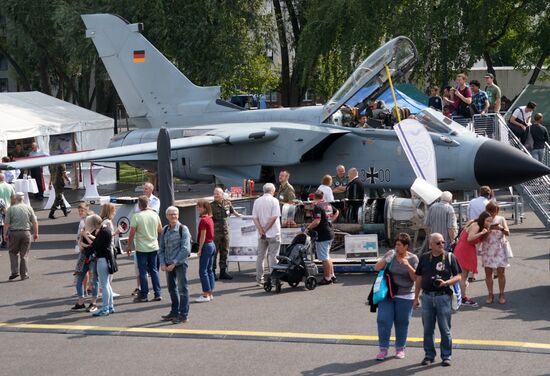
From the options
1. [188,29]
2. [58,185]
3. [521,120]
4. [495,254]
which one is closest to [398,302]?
[495,254]

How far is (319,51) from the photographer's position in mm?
28766

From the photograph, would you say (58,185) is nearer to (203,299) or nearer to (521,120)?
(203,299)

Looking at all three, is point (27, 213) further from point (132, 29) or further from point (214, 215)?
point (132, 29)

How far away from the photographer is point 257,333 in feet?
36.9

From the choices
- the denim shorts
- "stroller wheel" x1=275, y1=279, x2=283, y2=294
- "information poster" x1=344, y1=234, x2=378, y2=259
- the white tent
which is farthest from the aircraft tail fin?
"stroller wheel" x1=275, y1=279, x2=283, y2=294

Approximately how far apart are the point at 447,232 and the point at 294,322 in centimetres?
272

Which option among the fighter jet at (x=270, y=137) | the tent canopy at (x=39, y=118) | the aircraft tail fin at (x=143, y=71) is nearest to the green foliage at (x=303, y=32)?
the tent canopy at (x=39, y=118)

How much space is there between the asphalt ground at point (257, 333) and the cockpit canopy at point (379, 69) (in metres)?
5.40

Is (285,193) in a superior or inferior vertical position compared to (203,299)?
superior

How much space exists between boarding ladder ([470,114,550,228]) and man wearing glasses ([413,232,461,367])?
679 centimetres

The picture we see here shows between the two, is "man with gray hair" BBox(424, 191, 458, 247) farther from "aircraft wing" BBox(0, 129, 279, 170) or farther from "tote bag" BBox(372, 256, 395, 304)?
"aircraft wing" BBox(0, 129, 279, 170)

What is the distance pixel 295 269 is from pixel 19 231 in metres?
4.70

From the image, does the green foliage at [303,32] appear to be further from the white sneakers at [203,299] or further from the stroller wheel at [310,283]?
the white sneakers at [203,299]

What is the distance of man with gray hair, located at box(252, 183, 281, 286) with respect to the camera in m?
14.0
